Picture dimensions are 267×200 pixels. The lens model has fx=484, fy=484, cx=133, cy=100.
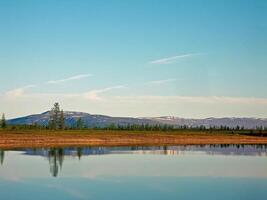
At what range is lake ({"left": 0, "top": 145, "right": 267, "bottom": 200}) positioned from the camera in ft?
98.7

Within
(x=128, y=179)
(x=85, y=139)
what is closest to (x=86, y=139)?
(x=85, y=139)

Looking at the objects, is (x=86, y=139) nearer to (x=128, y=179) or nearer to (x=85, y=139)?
(x=85, y=139)

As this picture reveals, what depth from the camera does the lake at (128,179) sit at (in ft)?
98.7

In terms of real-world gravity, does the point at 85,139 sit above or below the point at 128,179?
above

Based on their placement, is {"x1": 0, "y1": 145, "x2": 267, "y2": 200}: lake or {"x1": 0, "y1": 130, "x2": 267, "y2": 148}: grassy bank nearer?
{"x1": 0, "y1": 145, "x2": 267, "y2": 200}: lake

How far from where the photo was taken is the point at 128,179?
37.7 meters

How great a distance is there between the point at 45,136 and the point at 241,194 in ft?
209

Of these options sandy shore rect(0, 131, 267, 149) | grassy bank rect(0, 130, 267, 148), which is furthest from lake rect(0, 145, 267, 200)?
grassy bank rect(0, 130, 267, 148)

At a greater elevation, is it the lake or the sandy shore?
the sandy shore

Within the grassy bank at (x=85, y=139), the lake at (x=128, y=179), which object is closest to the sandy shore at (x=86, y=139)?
the grassy bank at (x=85, y=139)

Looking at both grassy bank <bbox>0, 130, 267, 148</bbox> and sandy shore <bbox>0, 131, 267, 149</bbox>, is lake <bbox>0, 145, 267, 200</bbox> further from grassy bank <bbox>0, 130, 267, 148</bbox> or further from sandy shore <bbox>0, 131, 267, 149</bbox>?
grassy bank <bbox>0, 130, 267, 148</bbox>

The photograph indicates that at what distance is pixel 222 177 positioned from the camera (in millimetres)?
39938

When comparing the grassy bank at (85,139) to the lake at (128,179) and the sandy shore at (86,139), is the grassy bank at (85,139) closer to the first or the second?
the sandy shore at (86,139)

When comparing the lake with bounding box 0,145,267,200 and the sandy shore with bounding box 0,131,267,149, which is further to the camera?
the sandy shore with bounding box 0,131,267,149
